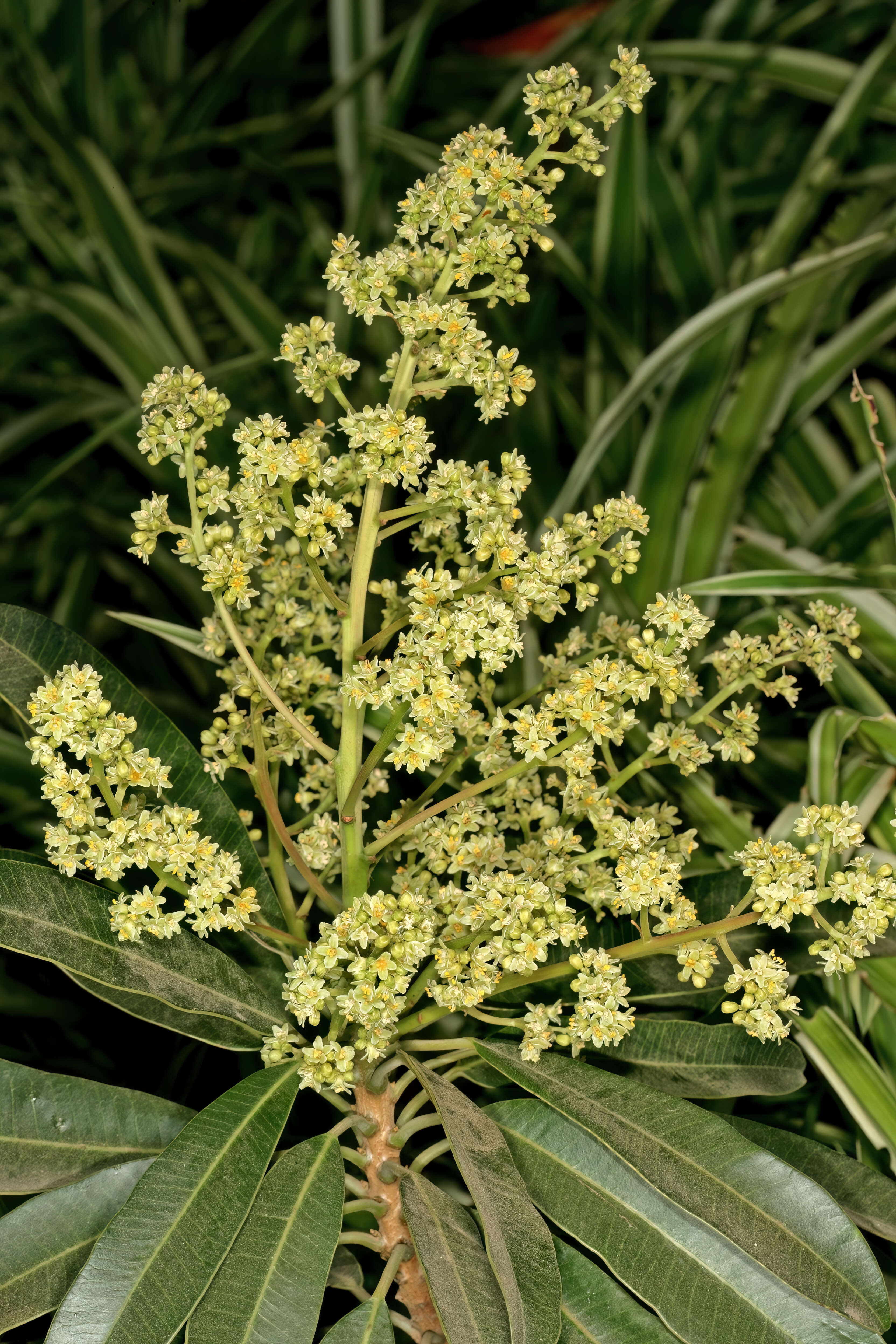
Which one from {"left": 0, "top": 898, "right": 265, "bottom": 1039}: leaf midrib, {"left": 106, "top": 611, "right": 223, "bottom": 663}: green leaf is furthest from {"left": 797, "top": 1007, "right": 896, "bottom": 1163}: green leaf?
{"left": 106, "top": 611, "right": 223, "bottom": 663}: green leaf

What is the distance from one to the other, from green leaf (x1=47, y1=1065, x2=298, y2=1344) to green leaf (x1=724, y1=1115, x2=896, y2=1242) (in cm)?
26

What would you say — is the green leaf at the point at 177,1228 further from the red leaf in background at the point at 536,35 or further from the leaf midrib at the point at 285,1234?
the red leaf in background at the point at 536,35

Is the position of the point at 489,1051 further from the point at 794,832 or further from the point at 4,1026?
the point at 4,1026

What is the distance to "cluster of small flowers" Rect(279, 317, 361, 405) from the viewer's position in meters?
0.55

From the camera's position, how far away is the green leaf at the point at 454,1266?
488 millimetres

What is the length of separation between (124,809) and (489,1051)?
8.8 inches

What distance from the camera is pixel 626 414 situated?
926mm

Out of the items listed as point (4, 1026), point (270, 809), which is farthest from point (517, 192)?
point (4, 1026)

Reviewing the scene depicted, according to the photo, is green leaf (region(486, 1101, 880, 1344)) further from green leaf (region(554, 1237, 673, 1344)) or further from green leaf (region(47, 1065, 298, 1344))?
green leaf (region(47, 1065, 298, 1344))

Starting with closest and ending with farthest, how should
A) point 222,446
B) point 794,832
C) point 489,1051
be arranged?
point 489,1051 → point 794,832 → point 222,446

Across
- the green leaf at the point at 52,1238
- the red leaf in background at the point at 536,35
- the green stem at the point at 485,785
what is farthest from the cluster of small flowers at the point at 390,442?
→ the red leaf in background at the point at 536,35

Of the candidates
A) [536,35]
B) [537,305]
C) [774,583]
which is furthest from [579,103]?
[536,35]

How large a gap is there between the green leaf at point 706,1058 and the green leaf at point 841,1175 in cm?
2

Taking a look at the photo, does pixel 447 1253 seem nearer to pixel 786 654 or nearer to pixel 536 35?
pixel 786 654
